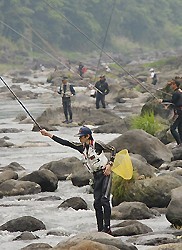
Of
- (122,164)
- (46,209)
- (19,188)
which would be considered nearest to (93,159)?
(122,164)

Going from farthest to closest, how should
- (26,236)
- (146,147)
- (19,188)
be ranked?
(146,147), (19,188), (26,236)

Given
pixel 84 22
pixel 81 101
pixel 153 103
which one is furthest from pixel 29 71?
pixel 153 103

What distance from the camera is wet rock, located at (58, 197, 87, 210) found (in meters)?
14.0

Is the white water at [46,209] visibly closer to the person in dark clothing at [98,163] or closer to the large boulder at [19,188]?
the large boulder at [19,188]

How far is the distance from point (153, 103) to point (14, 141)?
5.94 m

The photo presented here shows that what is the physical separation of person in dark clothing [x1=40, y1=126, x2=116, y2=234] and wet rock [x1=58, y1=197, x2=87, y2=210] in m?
2.68

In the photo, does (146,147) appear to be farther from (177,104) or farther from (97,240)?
(97,240)

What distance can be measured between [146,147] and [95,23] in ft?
361

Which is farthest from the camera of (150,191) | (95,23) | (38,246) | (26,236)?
(95,23)

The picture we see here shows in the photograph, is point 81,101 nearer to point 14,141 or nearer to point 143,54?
point 14,141

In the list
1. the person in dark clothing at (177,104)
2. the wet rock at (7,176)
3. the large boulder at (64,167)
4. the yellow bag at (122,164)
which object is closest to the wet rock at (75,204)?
the yellow bag at (122,164)

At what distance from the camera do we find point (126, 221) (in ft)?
40.0

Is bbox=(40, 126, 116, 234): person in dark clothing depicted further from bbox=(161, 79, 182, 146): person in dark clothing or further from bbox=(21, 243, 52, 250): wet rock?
bbox=(161, 79, 182, 146): person in dark clothing

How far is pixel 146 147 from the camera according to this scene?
64.0 ft
